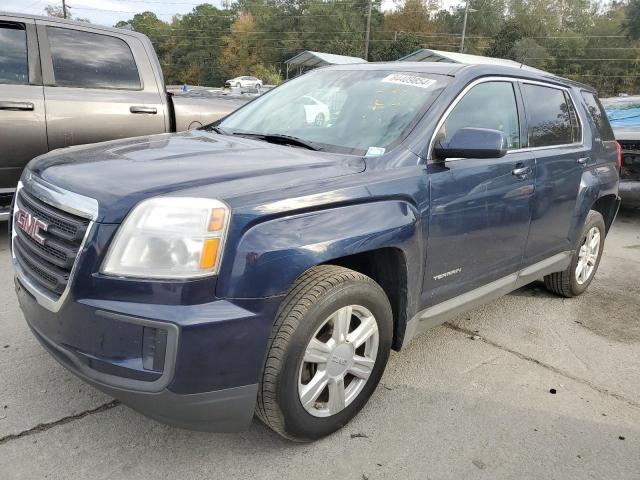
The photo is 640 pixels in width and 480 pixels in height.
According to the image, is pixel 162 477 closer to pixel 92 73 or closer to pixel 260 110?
pixel 260 110

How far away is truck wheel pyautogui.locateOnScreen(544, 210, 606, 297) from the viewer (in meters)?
4.38

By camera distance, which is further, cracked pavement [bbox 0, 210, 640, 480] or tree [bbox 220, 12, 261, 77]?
tree [bbox 220, 12, 261, 77]

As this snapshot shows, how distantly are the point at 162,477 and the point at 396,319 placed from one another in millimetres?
1317

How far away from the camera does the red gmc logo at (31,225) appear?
2.25 metres

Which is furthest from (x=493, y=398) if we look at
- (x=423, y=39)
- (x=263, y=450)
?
(x=423, y=39)

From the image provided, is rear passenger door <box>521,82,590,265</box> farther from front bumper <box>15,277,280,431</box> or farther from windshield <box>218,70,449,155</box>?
front bumper <box>15,277,280,431</box>

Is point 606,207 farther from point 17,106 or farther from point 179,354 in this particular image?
point 17,106

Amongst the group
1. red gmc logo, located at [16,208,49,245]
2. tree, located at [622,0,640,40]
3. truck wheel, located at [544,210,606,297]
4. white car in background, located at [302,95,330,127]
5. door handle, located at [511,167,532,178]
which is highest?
tree, located at [622,0,640,40]

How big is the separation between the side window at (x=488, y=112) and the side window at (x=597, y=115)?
1352 mm

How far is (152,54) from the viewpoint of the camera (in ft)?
18.1

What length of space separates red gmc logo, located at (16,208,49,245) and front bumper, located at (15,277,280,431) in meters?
0.37

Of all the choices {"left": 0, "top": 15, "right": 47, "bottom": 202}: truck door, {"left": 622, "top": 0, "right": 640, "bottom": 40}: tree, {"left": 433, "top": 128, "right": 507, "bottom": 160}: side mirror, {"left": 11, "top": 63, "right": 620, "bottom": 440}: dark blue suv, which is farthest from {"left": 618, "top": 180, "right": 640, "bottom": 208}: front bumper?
{"left": 622, "top": 0, "right": 640, "bottom": 40}: tree

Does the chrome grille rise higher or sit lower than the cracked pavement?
higher

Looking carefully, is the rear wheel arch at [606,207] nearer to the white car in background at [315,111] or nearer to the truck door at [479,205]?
the truck door at [479,205]
